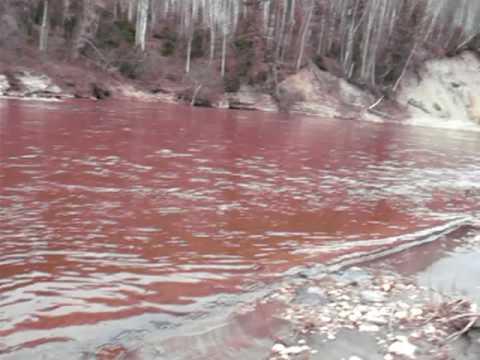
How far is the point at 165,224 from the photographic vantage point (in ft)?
22.1

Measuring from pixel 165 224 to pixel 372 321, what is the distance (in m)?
3.31

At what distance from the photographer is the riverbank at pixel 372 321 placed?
388 cm

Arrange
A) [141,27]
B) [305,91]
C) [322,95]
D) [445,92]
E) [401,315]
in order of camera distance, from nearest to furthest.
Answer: [401,315] → [141,27] → [305,91] → [322,95] → [445,92]

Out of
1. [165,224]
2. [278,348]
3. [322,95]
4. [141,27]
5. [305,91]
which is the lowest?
[278,348]

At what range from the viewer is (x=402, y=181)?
38.7ft

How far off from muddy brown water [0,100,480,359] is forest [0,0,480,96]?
79.1 feet

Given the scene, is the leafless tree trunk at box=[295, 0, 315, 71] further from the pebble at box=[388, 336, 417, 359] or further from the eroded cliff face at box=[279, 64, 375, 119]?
the pebble at box=[388, 336, 417, 359]

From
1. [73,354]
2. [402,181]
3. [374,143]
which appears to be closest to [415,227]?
[402,181]

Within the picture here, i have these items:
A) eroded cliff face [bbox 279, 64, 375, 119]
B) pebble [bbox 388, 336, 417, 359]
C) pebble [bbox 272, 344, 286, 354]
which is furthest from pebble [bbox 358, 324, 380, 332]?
eroded cliff face [bbox 279, 64, 375, 119]

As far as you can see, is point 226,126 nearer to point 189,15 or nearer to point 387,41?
point 189,15

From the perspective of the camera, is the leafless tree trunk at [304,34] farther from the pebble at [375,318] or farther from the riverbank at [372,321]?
the pebble at [375,318]

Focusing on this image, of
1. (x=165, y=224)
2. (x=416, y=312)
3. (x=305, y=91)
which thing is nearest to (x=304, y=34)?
(x=305, y=91)

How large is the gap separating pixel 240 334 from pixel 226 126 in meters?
18.4

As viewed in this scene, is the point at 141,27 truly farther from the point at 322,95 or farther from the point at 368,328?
the point at 368,328
